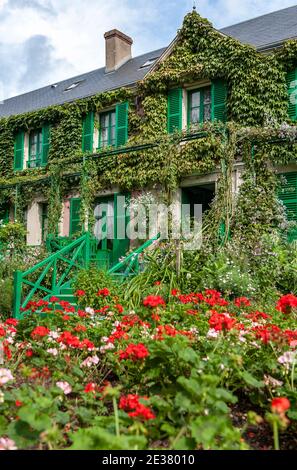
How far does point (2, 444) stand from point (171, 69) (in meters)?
10.5

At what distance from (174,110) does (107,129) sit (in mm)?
2383

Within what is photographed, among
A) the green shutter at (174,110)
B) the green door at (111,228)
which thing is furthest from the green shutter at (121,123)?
the green door at (111,228)

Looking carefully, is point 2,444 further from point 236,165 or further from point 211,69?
point 211,69

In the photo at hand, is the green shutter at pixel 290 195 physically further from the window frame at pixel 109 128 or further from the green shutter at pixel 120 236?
the window frame at pixel 109 128

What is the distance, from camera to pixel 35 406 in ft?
7.06

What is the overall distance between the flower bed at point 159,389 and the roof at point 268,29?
803 centimetres

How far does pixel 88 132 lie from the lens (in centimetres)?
1273

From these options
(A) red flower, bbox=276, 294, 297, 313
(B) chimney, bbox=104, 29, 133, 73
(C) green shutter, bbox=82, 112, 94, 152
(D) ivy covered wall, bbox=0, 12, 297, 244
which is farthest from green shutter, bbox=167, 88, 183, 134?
(A) red flower, bbox=276, 294, 297, 313

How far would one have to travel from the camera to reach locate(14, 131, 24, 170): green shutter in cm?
1418

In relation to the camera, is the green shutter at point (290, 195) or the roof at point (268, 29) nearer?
the green shutter at point (290, 195)

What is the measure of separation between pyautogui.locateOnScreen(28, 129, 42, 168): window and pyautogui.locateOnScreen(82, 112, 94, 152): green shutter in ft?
6.00

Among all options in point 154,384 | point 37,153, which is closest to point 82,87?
point 37,153

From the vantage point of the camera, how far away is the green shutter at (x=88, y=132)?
12625mm

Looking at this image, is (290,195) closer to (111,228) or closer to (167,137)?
(167,137)
